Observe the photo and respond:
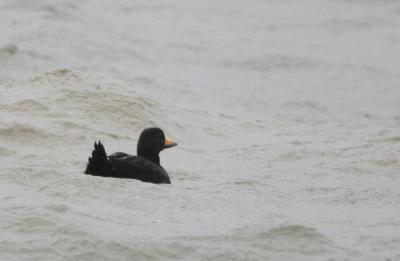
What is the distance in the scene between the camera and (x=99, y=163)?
1034 cm

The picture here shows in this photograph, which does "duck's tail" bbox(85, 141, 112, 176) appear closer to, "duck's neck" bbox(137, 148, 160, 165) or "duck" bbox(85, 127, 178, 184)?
"duck" bbox(85, 127, 178, 184)

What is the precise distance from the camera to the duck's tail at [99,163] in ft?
33.7

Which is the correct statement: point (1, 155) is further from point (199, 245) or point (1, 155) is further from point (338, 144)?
point (338, 144)

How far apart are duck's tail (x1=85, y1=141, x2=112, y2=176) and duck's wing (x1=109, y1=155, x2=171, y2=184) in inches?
6.5

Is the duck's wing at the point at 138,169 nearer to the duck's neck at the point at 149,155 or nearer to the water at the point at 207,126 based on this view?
the water at the point at 207,126

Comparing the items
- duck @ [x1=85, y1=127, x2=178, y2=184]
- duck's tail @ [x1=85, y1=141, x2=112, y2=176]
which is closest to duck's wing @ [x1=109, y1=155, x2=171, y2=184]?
duck @ [x1=85, y1=127, x2=178, y2=184]

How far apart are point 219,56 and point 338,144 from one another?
882 centimetres

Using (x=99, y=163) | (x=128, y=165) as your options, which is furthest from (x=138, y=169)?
(x=99, y=163)

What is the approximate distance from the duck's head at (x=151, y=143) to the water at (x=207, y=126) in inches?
12.7

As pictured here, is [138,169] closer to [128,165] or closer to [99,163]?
[128,165]

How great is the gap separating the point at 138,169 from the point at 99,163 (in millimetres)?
599

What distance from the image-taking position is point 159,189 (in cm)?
1035

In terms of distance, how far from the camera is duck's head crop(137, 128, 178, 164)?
1199 cm

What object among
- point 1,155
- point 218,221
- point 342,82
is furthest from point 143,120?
point 342,82
